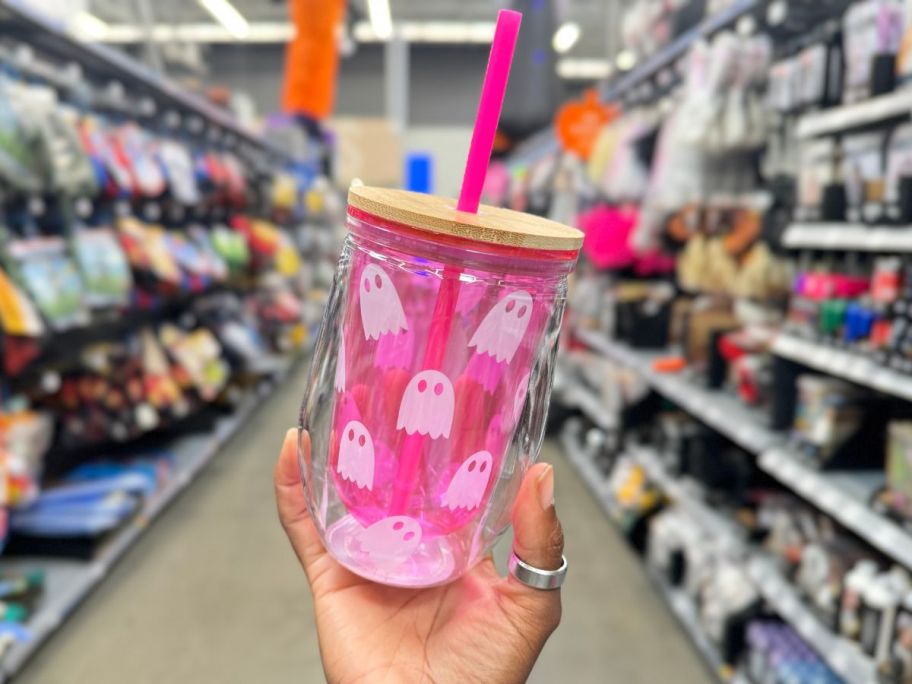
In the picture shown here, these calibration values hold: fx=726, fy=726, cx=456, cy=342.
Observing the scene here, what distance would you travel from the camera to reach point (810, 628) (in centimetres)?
165

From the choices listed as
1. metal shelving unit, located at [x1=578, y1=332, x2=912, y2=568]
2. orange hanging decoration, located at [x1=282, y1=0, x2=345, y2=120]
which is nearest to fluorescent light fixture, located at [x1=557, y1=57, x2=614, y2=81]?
orange hanging decoration, located at [x1=282, y1=0, x2=345, y2=120]

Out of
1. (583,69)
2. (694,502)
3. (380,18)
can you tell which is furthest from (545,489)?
(583,69)

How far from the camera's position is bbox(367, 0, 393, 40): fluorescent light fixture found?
32.1ft

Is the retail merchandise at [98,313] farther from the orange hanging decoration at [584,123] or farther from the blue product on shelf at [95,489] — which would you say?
the orange hanging decoration at [584,123]

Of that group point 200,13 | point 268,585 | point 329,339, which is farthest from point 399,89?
point 329,339

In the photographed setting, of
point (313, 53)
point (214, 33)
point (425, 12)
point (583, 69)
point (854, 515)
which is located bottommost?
point (854, 515)

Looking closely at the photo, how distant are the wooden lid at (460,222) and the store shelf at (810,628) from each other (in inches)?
52.2

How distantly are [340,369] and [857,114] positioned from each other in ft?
4.63

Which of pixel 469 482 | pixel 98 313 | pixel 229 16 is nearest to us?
pixel 469 482

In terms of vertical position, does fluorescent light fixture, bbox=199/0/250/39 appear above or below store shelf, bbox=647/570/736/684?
above

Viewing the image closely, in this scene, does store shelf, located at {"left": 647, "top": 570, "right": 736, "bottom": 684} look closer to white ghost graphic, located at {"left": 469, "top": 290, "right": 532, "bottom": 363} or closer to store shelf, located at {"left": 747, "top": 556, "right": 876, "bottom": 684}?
store shelf, located at {"left": 747, "top": 556, "right": 876, "bottom": 684}

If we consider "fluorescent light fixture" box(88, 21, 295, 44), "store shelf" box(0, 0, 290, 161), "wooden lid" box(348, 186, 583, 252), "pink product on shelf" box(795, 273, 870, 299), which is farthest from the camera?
"fluorescent light fixture" box(88, 21, 295, 44)

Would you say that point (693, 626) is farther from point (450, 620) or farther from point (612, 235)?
point (450, 620)

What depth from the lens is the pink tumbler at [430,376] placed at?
1.93ft
